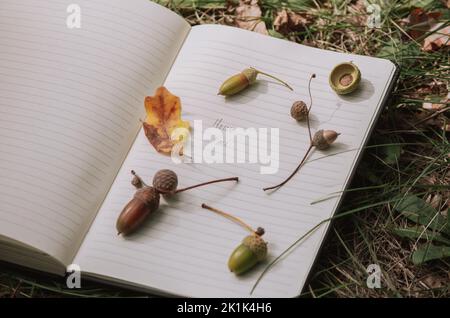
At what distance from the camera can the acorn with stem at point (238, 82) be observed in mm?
1492

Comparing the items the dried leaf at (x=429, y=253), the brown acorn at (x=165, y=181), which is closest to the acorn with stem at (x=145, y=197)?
the brown acorn at (x=165, y=181)

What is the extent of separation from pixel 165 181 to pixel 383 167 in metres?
0.63

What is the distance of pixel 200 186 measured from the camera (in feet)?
4.58

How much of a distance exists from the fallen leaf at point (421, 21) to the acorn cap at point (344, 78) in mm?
422

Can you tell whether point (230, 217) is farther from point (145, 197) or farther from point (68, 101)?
point (68, 101)

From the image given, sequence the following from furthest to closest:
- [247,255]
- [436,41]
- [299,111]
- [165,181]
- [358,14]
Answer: [358,14] < [436,41] < [299,111] < [165,181] < [247,255]

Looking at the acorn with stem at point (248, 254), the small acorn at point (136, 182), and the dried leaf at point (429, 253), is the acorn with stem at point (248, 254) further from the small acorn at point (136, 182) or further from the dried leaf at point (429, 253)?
the dried leaf at point (429, 253)

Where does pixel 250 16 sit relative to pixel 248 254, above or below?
above

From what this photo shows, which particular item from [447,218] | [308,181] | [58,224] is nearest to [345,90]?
[308,181]

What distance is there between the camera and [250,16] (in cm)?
190

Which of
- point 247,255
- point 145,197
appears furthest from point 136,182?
point 247,255

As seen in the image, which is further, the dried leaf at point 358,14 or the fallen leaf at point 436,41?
the dried leaf at point 358,14

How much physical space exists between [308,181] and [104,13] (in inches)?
30.5
